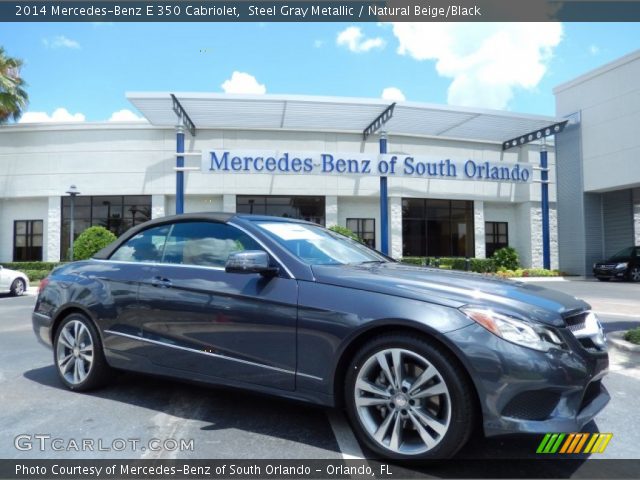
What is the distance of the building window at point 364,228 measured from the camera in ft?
75.0

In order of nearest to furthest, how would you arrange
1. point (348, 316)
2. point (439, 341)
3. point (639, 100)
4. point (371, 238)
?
point (439, 341)
point (348, 316)
point (639, 100)
point (371, 238)

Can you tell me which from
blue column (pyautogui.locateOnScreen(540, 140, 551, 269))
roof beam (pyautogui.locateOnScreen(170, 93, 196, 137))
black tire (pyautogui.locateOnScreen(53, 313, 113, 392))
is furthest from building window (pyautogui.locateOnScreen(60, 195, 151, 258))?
blue column (pyautogui.locateOnScreen(540, 140, 551, 269))

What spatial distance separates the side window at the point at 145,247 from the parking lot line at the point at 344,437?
1.93 m

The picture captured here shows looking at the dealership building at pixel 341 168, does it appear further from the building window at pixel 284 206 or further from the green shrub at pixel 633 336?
the green shrub at pixel 633 336

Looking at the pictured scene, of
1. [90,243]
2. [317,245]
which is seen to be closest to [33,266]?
[90,243]

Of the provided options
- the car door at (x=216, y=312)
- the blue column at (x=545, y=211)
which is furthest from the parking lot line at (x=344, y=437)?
the blue column at (x=545, y=211)

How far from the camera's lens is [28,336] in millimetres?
7098

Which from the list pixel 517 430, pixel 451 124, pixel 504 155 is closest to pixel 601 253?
pixel 504 155

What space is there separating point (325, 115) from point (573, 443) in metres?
19.0

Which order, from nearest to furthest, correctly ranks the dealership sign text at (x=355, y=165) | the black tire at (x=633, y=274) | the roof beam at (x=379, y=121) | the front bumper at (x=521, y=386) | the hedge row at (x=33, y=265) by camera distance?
1. the front bumper at (x=521, y=386)
2. the black tire at (x=633, y=274)
3. the dealership sign text at (x=355, y=165)
4. the roof beam at (x=379, y=121)
5. the hedge row at (x=33, y=265)

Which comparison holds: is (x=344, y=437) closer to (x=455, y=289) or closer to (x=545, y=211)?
(x=455, y=289)

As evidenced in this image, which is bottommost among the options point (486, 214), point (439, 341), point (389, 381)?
point (389, 381)

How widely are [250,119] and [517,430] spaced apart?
1979cm

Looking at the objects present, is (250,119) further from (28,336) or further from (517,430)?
(517,430)
